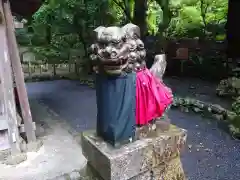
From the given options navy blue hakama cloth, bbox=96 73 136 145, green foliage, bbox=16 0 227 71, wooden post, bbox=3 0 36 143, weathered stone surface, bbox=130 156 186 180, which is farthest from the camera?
green foliage, bbox=16 0 227 71

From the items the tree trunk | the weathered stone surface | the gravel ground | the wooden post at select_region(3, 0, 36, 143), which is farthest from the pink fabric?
the tree trunk

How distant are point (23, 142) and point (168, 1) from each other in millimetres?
8916

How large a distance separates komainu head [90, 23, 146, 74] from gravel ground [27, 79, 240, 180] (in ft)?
10.2

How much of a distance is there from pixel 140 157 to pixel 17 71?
3417mm

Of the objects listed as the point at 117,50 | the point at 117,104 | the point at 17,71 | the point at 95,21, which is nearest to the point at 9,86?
the point at 17,71

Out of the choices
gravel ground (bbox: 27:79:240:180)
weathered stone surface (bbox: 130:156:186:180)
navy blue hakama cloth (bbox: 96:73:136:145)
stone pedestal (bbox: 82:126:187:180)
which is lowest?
gravel ground (bbox: 27:79:240:180)

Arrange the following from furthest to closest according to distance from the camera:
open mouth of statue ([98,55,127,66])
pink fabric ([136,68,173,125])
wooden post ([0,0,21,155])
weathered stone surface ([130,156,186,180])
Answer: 1. wooden post ([0,0,21,155])
2. weathered stone surface ([130,156,186,180])
3. pink fabric ([136,68,173,125])
4. open mouth of statue ([98,55,127,66])

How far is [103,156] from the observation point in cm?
249

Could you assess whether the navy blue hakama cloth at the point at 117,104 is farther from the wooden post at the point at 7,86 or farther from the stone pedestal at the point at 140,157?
the wooden post at the point at 7,86

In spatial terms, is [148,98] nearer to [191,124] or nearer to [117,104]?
[117,104]

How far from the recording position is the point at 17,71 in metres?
5.09

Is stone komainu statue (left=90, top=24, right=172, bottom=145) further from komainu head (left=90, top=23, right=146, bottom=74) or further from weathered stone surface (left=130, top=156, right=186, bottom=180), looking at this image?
weathered stone surface (left=130, top=156, right=186, bottom=180)

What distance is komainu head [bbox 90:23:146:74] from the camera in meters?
2.35

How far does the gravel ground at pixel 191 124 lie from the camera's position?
16.4 feet
